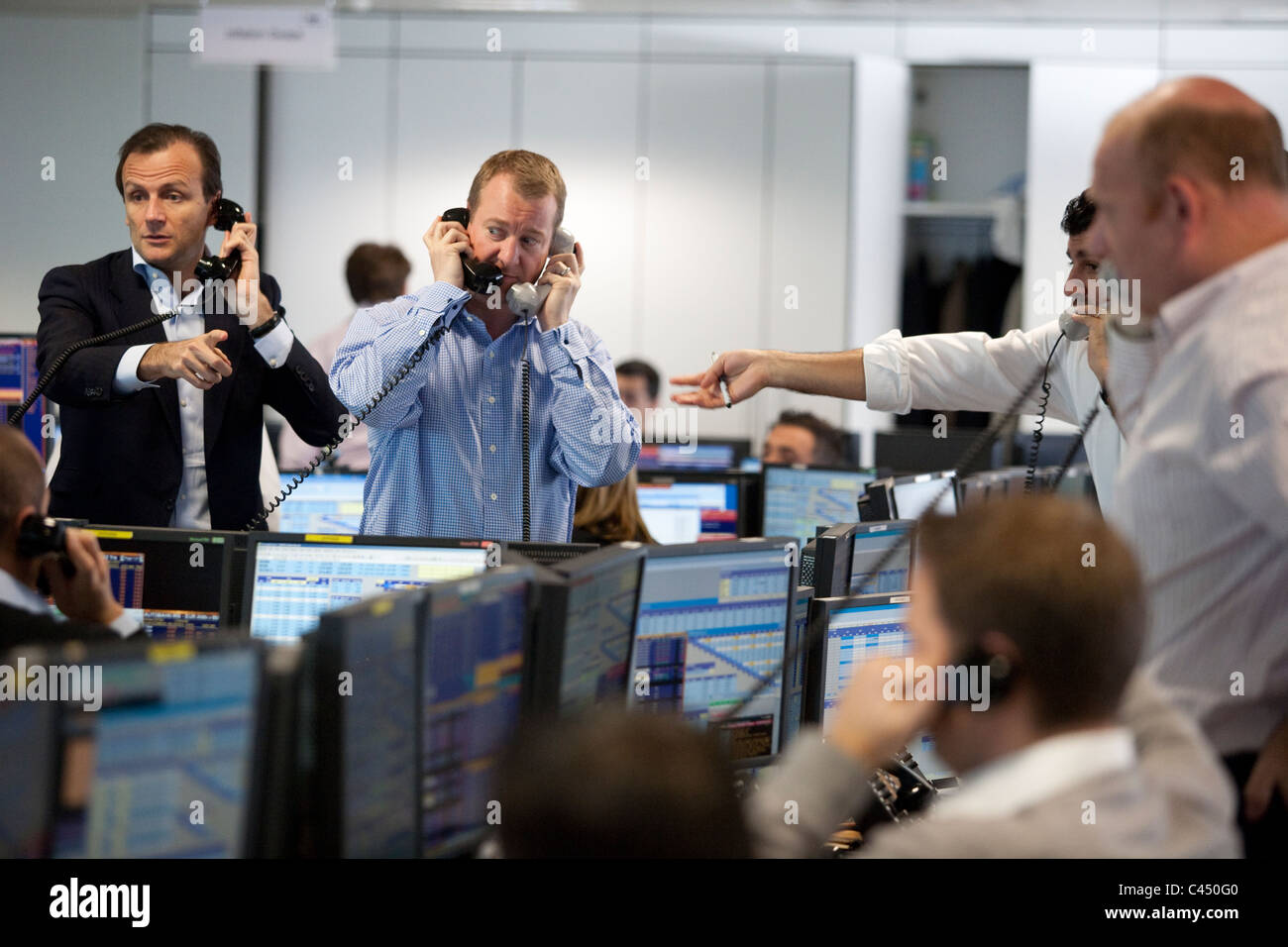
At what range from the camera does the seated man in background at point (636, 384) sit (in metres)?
5.99

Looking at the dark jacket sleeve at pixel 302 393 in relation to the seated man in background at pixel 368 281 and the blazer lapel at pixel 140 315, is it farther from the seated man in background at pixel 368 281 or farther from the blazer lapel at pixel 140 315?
the seated man in background at pixel 368 281

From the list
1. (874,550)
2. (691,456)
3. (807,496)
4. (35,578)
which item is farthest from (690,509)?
(35,578)

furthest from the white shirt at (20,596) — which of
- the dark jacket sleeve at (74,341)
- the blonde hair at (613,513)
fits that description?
the blonde hair at (613,513)

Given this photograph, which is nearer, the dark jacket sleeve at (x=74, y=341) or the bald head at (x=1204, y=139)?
the bald head at (x=1204, y=139)

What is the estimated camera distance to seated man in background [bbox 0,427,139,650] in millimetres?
1518

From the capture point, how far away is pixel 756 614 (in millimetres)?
2209

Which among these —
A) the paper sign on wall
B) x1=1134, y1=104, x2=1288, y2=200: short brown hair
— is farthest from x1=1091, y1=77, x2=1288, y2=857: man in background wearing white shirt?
the paper sign on wall

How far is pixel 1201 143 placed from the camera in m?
1.47

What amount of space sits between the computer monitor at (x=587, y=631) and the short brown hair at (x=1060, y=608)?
0.53 m

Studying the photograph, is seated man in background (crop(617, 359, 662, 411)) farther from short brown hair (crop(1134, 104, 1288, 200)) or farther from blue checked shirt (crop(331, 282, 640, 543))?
short brown hair (crop(1134, 104, 1288, 200))

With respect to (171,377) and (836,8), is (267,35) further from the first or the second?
(171,377)

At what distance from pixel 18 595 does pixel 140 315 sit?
1.19 metres
